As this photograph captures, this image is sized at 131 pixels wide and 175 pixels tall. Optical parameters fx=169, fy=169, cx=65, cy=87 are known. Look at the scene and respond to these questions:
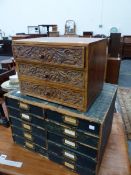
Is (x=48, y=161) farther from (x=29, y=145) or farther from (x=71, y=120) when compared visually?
(x=71, y=120)

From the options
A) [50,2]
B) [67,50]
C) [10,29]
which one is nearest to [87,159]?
[67,50]

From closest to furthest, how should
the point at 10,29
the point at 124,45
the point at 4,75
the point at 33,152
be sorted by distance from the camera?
the point at 33,152 → the point at 4,75 → the point at 124,45 → the point at 10,29

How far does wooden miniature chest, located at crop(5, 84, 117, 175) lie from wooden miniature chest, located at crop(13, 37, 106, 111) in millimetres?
40

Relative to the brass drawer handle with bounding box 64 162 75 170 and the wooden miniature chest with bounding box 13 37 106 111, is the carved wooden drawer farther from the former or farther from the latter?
the brass drawer handle with bounding box 64 162 75 170

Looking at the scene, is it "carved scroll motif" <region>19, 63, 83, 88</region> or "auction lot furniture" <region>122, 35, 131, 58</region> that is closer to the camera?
"carved scroll motif" <region>19, 63, 83, 88</region>

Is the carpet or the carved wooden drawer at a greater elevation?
the carved wooden drawer

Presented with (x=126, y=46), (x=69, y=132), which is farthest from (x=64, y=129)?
(x=126, y=46)

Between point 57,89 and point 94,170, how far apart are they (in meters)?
0.34

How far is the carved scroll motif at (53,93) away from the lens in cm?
61

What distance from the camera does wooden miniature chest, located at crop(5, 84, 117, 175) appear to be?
59 cm

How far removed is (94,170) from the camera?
2.09 ft

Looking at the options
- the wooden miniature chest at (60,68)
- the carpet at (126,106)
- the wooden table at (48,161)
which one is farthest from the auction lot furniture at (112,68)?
the wooden miniature chest at (60,68)

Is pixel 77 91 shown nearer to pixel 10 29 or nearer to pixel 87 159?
pixel 87 159

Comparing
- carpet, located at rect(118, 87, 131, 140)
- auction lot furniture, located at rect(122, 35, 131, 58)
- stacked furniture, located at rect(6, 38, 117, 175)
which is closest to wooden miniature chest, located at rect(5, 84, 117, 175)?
stacked furniture, located at rect(6, 38, 117, 175)
